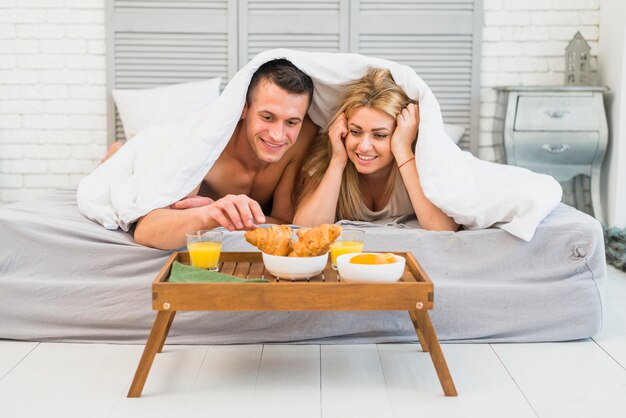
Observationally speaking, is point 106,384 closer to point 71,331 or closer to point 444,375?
point 71,331

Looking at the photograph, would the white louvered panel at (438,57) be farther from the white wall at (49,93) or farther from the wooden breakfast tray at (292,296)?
the wooden breakfast tray at (292,296)

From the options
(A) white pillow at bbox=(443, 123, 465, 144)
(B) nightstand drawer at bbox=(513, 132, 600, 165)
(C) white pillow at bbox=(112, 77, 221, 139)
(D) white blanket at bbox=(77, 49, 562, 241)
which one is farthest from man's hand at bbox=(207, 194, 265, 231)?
(A) white pillow at bbox=(443, 123, 465, 144)

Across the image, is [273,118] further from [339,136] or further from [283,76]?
[339,136]

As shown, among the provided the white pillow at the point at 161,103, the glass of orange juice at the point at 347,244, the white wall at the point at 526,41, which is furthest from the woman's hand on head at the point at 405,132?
the white wall at the point at 526,41

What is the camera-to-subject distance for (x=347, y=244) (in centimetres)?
206

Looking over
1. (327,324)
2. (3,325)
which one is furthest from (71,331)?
(327,324)

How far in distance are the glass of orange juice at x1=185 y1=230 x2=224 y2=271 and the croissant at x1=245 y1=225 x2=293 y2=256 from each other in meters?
0.09

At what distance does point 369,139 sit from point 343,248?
67cm

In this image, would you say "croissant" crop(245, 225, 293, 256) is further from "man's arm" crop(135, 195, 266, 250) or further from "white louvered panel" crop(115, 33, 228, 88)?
"white louvered panel" crop(115, 33, 228, 88)

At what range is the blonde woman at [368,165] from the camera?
2.58m

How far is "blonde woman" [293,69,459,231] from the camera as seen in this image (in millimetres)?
2584

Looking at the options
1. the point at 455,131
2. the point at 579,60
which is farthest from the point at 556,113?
the point at 455,131

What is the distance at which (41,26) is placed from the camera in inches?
181

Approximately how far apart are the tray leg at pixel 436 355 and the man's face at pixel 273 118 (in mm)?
902
